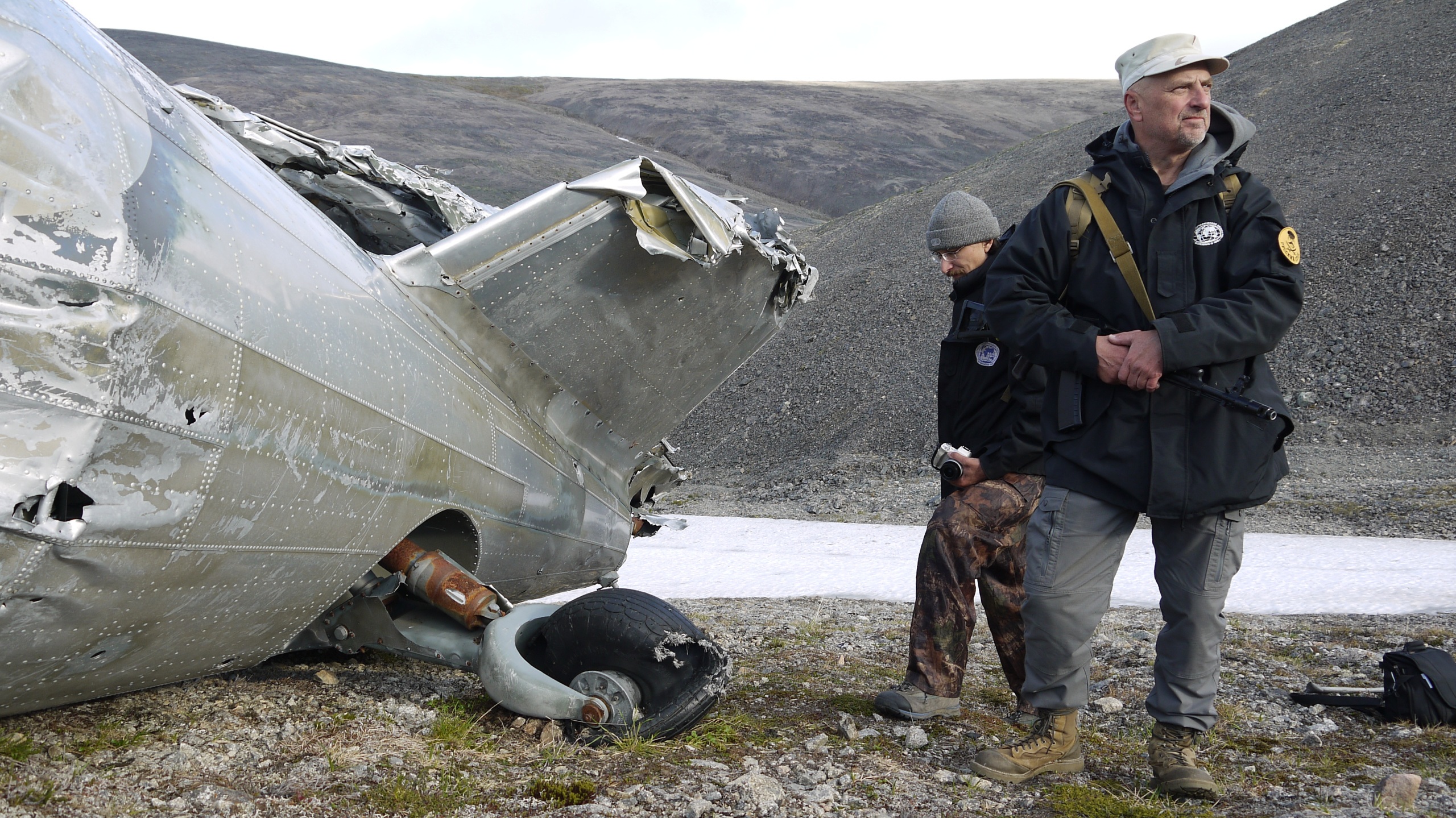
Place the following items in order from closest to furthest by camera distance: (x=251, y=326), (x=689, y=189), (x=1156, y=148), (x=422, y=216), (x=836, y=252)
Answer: (x=251, y=326) → (x=1156, y=148) → (x=689, y=189) → (x=422, y=216) → (x=836, y=252)

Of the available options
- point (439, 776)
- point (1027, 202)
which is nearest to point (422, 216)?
point (439, 776)

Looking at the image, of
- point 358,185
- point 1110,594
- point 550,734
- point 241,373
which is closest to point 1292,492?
point 1110,594

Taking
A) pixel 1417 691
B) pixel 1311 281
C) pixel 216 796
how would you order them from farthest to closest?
pixel 1311 281 < pixel 1417 691 < pixel 216 796

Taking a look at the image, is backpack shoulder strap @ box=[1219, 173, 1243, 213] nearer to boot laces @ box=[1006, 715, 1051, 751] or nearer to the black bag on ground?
boot laces @ box=[1006, 715, 1051, 751]

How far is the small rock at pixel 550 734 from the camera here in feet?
10.6

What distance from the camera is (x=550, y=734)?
10.6ft

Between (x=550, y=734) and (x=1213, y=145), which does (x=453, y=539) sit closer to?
(x=550, y=734)

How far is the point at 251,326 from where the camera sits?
8.86 ft

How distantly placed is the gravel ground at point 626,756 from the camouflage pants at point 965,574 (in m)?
0.24

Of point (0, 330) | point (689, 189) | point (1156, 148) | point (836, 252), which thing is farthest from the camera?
point (836, 252)

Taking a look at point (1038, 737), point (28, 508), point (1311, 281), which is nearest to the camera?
point (28, 508)

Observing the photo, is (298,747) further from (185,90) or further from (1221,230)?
(1221,230)

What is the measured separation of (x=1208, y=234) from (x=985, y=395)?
1119 mm

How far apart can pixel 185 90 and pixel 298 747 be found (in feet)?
9.15
